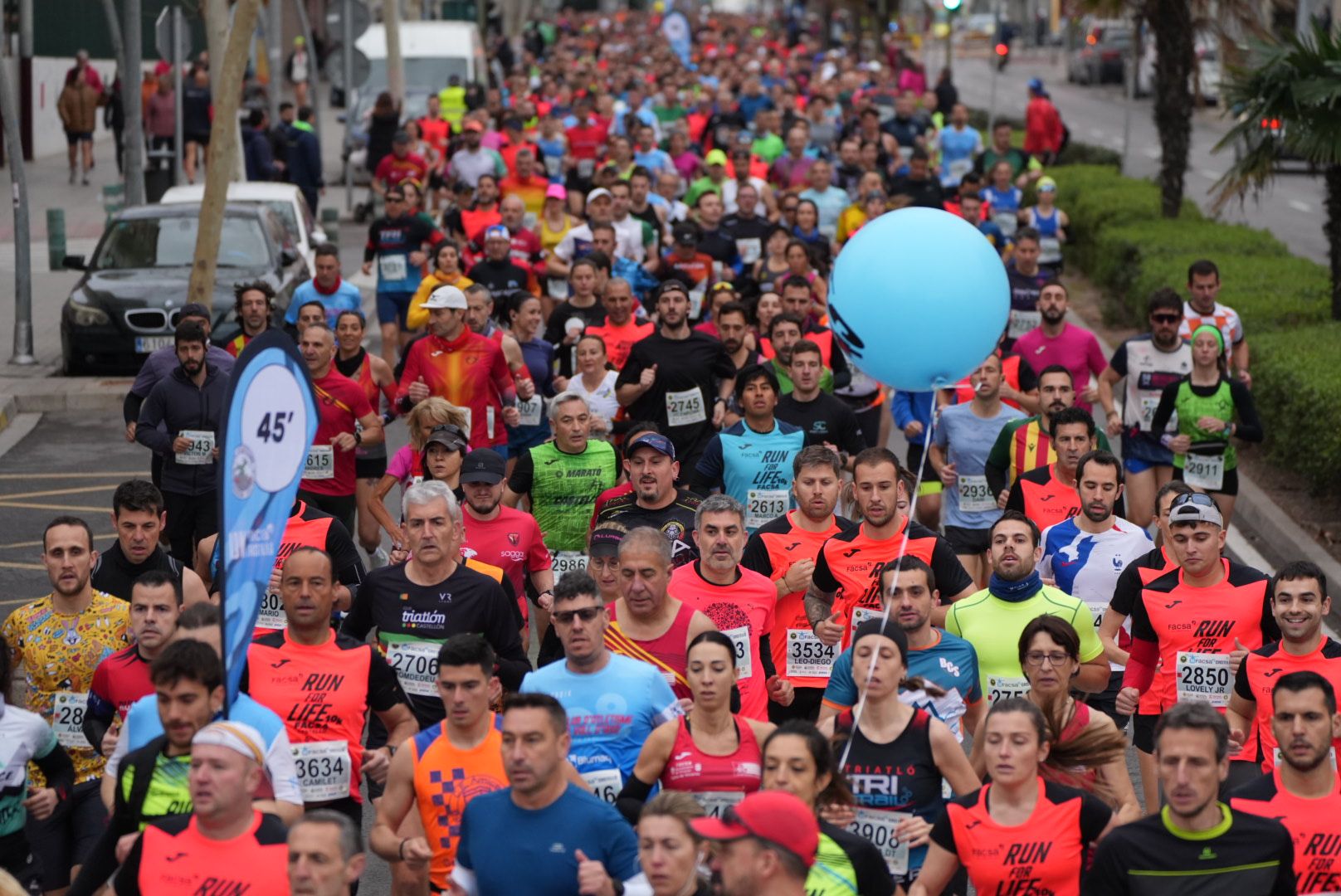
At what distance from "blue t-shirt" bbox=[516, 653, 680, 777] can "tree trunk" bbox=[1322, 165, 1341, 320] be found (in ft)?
39.9

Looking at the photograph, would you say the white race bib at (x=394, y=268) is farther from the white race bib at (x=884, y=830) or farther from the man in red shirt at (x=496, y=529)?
the white race bib at (x=884, y=830)

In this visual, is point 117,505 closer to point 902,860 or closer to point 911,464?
point 902,860

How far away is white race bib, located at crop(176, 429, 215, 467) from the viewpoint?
11.2 m

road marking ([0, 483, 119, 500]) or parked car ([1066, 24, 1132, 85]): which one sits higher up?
parked car ([1066, 24, 1132, 85])

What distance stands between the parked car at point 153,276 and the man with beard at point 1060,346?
7.39m

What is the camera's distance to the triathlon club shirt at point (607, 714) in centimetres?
706

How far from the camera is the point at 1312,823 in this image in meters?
6.48

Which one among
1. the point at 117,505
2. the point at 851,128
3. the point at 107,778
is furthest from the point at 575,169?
the point at 107,778

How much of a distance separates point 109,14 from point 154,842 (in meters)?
23.3

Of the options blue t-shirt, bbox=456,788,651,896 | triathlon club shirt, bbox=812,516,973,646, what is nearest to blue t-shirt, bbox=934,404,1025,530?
triathlon club shirt, bbox=812,516,973,646

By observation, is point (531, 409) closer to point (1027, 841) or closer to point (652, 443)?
point (652, 443)

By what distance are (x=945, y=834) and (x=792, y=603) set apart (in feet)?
8.43

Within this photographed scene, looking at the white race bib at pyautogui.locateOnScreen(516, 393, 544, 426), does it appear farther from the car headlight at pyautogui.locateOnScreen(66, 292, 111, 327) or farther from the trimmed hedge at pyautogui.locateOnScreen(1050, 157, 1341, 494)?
the car headlight at pyautogui.locateOnScreen(66, 292, 111, 327)

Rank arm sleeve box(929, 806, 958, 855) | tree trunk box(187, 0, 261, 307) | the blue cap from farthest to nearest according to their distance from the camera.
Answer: tree trunk box(187, 0, 261, 307)
the blue cap
arm sleeve box(929, 806, 958, 855)
